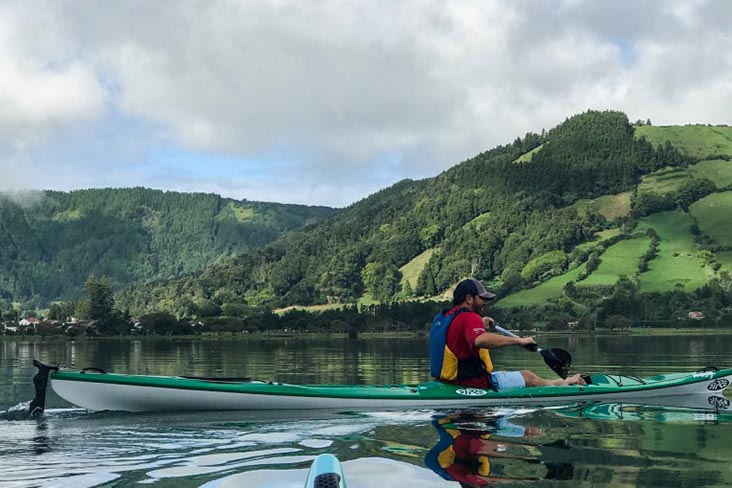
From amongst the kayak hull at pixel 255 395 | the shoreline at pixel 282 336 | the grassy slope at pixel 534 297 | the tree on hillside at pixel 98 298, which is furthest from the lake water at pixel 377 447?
the grassy slope at pixel 534 297

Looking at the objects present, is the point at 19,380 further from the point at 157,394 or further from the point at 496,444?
the point at 496,444

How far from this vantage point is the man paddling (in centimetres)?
1580

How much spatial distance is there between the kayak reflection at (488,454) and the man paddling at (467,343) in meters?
1.58

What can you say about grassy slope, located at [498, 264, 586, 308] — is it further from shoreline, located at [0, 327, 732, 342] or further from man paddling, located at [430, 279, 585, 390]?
man paddling, located at [430, 279, 585, 390]

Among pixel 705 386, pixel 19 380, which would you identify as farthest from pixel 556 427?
pixel 19 380

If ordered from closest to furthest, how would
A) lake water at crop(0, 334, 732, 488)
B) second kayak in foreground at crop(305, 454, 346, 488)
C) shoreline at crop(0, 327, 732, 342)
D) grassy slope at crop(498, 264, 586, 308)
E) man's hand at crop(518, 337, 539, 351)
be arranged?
second kayak in foreground at crop(305, 454, 346, 488), lake water at crop(0, 334, 732, 488), man's hand at crop(518, 337, 539, 351), shoreline at crop(0, 327, 732, 342), grassy slope at crop(498, 264, 586, 308)

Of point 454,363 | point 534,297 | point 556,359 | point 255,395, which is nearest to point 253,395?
point 255,395

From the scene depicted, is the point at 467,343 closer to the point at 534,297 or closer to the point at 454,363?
the point at 454,363

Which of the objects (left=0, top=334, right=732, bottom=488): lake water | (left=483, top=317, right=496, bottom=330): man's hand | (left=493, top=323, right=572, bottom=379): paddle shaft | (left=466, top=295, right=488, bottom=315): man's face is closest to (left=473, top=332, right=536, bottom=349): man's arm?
(left=483, top=317, right=496, bottom=330): man's hand

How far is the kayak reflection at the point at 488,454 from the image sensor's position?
32.4ft

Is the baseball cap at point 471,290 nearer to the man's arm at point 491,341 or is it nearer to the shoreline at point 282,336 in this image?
the man's arm at point 491,341

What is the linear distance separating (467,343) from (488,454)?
489 centimetres

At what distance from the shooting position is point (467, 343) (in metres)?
16.1

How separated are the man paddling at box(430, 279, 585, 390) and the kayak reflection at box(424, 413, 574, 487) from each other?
5.20ft
